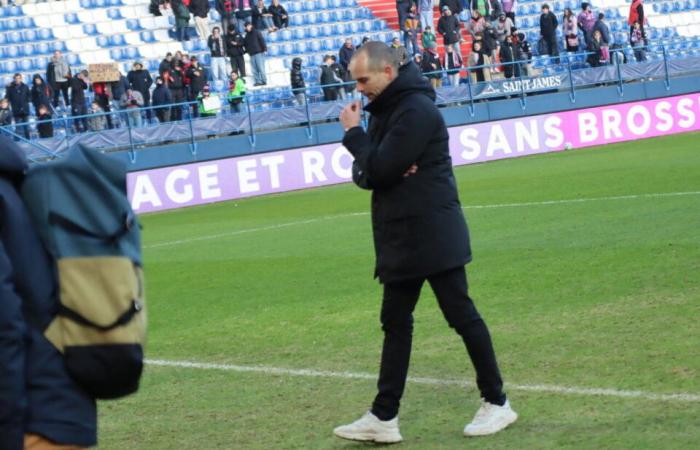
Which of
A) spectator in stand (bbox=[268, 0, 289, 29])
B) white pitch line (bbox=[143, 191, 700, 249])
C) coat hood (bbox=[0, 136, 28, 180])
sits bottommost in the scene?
white pitch line (bbox=[143, 191, 700, 249])

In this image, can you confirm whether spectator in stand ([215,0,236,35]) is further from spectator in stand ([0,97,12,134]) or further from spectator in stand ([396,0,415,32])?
spectator in stand ([0,97,12,134])

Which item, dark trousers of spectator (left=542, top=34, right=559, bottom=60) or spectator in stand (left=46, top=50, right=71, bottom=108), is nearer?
spectator in stand (left=46, top=50, right=71, bottom=108)

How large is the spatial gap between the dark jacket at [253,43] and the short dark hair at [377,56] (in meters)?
25.8

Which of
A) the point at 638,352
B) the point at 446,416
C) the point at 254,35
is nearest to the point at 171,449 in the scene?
the point at 446,416

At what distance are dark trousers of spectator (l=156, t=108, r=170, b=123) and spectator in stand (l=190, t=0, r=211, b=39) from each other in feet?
20.0

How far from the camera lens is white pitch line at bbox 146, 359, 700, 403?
6.91 metres

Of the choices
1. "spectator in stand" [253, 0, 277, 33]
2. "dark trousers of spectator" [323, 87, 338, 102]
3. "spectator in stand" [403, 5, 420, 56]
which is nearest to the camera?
"dark trousers of spectator" [323, 87, 338, 102]

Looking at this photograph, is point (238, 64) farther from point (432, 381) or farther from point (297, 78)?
point (432, 381)

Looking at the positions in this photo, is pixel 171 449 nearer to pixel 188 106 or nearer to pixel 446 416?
pixel 446 416

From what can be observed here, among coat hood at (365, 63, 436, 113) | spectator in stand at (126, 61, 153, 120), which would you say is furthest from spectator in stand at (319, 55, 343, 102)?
coat hood at (365, 63, 436, 113)

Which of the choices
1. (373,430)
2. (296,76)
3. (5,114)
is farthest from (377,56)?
(296,76)

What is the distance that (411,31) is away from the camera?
3466cm

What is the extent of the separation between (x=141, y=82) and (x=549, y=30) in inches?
478

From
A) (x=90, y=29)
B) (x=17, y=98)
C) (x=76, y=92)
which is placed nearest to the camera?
(x=17, y=98)
